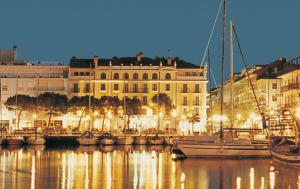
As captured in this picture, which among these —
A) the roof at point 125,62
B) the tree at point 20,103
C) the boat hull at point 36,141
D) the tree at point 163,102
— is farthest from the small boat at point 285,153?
the roof at point 125,62

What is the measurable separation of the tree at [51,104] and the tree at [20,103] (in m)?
1.26

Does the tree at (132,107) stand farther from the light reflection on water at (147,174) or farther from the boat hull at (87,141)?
the light reflection on water at (147,174)

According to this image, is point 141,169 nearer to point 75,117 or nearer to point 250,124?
point 250,124

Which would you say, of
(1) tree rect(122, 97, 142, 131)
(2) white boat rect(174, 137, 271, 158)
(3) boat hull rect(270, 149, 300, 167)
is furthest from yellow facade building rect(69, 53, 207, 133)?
(3) boat hull rect(270, 149, 300, 167)

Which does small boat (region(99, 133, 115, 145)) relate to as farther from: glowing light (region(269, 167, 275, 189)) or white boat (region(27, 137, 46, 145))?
glowing light (region(269, 167, 275, 189))

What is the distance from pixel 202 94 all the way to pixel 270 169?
69.8 meters

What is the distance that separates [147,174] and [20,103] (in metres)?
63.9

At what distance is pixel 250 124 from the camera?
318 ft

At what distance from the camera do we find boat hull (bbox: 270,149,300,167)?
42.3 metres

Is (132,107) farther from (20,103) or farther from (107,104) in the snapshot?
(20,103)

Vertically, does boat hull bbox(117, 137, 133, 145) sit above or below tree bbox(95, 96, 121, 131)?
below

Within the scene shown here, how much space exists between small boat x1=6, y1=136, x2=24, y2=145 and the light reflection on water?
3323cm

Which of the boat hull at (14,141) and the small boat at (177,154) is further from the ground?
the boat hull at (14,141)

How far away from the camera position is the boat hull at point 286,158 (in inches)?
1664
